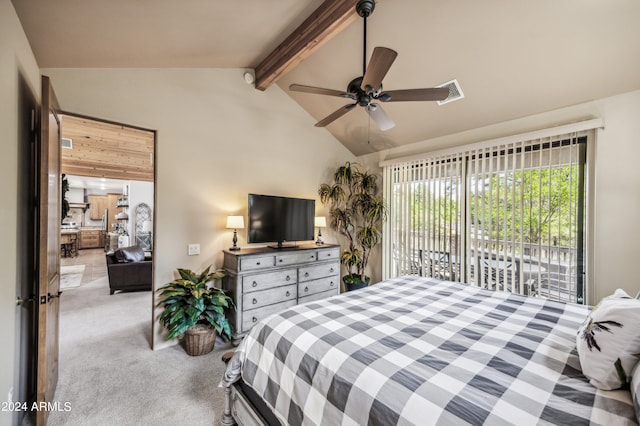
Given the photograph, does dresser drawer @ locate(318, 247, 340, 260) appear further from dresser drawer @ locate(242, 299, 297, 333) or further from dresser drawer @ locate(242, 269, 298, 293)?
dresser drawer @ locate(242, 299, 297, 333)

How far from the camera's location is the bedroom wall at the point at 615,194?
238 centimetres

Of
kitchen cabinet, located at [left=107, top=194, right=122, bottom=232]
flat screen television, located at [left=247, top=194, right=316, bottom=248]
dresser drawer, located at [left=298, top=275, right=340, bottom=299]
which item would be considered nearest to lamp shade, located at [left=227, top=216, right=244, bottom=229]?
flat screen television, located at [left=247, top=194, right=316, bottom=248]

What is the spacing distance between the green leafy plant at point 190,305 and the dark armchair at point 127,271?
2489 millimetres

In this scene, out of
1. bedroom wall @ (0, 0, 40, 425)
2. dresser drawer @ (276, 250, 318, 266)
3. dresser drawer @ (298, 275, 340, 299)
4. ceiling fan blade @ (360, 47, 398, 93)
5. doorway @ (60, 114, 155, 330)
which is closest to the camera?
bedroom wall @ (0, 0, 40, 425)

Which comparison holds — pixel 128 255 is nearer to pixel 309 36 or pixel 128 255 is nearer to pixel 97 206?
pixel 309 36

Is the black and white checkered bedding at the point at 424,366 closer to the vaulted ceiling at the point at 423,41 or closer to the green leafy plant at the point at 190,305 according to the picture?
the green leafy plant at the point at 190,305

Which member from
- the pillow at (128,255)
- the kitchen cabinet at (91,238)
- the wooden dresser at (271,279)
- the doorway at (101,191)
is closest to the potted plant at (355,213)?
the wooden dresser at (271,279)

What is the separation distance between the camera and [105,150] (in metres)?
5.02

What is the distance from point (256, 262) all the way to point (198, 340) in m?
0.96

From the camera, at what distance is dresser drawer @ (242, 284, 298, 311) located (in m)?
2.97

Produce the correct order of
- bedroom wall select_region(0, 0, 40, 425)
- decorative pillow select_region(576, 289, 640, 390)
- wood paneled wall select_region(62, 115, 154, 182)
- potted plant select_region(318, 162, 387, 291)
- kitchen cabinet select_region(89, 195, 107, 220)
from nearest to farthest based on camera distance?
decorative pillow select_region(576, 289, 640, 390) < bedroom wall select_region(0, 0, 40, 425) < potted plant select_region(318, 162, 387, 291) < wood paneled wall select_region(62, 115, 154, 182) < kitchen cabinet select_region(89, 195, 107, 220)

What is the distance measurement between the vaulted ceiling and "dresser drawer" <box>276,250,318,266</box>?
2278mm

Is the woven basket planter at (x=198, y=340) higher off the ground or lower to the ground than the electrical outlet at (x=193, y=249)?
lower

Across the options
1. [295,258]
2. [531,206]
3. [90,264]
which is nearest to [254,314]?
[295,258]
